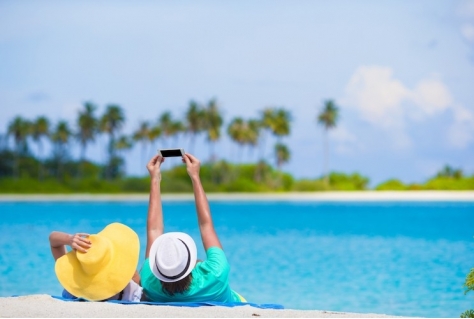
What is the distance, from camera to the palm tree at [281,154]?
63.8 meters

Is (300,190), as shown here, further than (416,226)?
Yes

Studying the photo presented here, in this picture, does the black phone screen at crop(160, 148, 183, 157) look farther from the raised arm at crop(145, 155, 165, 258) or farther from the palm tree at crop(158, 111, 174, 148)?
the palm tree at crop(158, 111, 174, 148)

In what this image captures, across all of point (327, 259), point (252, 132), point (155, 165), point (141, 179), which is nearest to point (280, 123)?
point (252, 132)

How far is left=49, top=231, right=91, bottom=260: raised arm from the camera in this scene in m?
4.50

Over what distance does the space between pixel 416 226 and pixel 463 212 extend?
29.2 ft

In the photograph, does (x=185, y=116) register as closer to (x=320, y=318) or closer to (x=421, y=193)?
(x=421, y=193)

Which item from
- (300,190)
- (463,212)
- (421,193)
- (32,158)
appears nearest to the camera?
(463,212)

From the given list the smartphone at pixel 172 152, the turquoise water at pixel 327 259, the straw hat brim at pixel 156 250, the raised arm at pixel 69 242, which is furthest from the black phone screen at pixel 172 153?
the turquoise water at pixel 327 259

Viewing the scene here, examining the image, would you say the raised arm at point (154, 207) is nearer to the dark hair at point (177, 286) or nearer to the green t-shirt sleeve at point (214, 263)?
the dark hair at point (177, 286)

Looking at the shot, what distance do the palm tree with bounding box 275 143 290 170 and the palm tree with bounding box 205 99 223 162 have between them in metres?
5.30

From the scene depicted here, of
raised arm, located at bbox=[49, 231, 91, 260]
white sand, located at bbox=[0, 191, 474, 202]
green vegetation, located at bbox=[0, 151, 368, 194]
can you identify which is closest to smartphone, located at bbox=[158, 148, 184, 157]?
raised arm, located at bbox=[49, 231, 91, 260]

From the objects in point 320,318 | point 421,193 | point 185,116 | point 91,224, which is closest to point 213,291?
point 320,318

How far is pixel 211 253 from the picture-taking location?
4.44m

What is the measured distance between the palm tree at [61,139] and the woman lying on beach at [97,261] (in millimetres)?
58394
